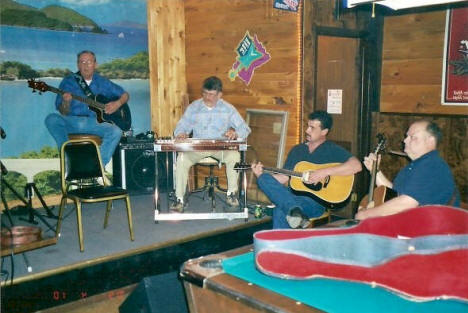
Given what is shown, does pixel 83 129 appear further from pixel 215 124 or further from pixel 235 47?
pixel 235 47

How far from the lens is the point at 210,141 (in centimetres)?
456

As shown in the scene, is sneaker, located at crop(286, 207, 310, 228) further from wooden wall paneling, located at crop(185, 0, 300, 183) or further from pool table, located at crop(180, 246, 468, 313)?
pool table, located at crop(180, 246, 468, 313)

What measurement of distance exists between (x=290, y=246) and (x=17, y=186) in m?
4.52

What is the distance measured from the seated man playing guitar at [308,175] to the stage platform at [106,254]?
0.76 meters

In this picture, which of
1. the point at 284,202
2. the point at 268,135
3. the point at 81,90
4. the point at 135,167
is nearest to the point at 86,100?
the point at 81,90

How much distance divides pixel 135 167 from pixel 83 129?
0.80 m

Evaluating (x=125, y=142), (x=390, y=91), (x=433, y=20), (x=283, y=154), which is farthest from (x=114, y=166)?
(x=433, y=20)

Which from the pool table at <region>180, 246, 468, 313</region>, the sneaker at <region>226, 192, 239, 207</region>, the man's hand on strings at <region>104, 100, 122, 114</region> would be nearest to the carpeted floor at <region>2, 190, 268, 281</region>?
the sneaker at <region>226, 192, 239, 207</region>

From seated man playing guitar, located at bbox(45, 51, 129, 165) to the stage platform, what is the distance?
85 cm

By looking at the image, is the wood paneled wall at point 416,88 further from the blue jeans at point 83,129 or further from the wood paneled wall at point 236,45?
the blue jeans at point 83,129

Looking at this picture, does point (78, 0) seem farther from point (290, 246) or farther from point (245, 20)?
point (290, 246)

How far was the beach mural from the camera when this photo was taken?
5.19 meters

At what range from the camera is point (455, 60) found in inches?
182

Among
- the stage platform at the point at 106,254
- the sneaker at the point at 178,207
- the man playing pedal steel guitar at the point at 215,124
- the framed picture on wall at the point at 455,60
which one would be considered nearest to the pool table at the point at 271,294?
the stage platform at the point at 106,254
